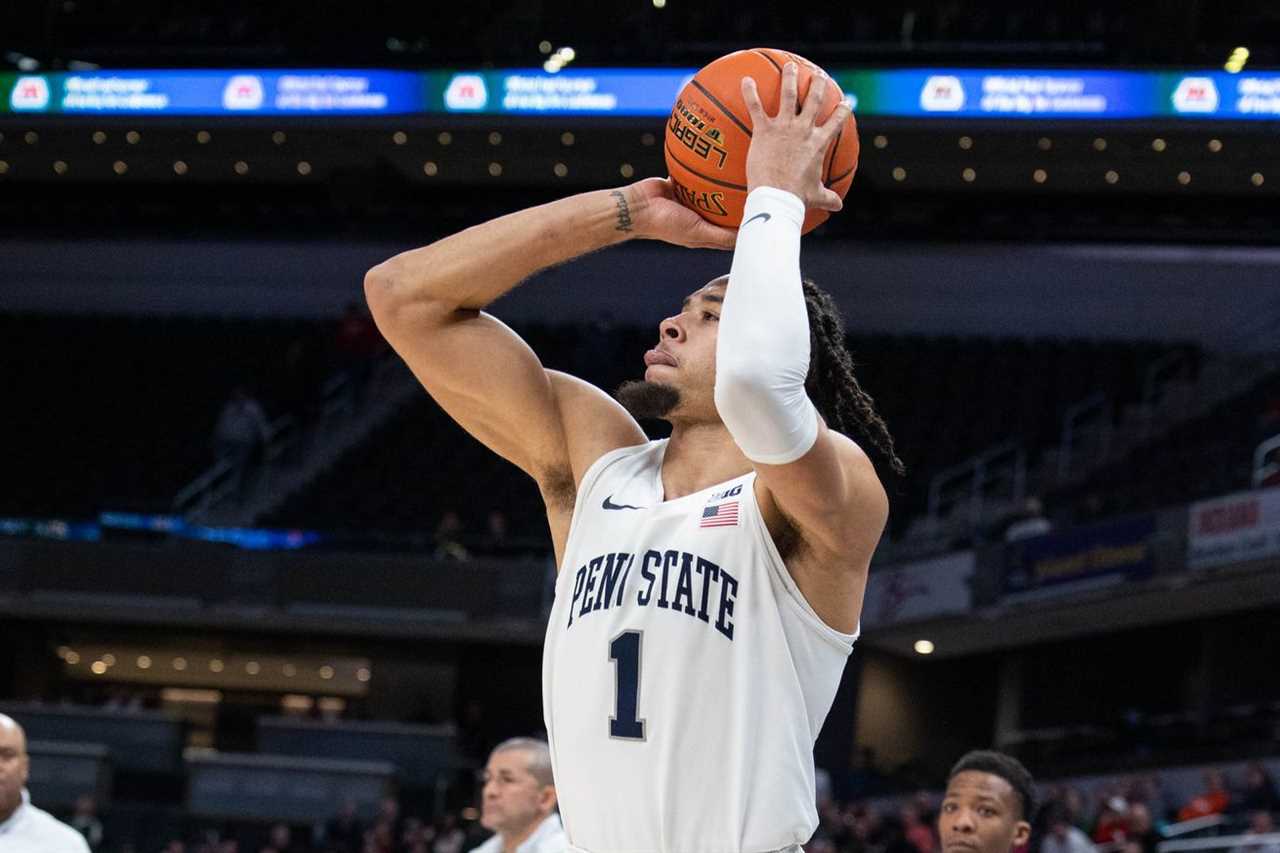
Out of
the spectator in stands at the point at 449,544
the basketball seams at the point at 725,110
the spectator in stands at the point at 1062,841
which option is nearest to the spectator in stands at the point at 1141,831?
the spectator in stands at the point at 1062,841

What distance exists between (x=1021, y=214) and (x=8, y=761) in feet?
51.3

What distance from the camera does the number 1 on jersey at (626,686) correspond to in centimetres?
262

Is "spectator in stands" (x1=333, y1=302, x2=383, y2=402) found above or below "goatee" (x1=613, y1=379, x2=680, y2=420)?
above

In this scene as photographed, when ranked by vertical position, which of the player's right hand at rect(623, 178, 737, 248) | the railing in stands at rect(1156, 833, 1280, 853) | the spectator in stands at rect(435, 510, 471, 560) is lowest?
the railing in stands at rect(1156, 833, 1280, 853)

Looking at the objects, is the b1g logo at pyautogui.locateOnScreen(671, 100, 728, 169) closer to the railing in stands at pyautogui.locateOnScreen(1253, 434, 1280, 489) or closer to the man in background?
the man in background

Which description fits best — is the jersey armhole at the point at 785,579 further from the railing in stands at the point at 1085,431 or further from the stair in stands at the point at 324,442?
the stair in stands at the point at 324,442

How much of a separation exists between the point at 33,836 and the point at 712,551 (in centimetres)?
382

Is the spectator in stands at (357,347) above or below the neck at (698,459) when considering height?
above

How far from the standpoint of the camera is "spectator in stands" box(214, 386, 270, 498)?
20.0 meters

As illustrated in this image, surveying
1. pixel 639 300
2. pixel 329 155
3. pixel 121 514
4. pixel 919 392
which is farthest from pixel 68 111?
pixel 919 392

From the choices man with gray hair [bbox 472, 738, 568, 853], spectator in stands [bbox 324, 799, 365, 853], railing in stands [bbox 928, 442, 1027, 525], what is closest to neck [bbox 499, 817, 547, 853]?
man with gray hair [bbox 472, 738, 568, 853]

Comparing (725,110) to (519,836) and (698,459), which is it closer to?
(698,459)

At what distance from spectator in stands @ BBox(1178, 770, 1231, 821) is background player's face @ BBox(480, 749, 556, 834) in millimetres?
7398

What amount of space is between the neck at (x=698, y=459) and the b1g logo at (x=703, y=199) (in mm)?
347
